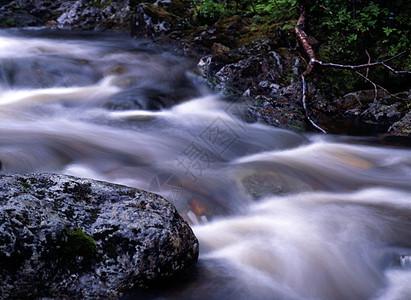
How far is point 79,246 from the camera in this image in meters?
2.15

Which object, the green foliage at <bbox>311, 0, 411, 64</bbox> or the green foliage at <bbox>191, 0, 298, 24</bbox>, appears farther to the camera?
the green foliage at <bbox>191, 0, 298, 24</bbox>

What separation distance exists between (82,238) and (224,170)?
9.30ft

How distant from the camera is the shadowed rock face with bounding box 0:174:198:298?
1.97m

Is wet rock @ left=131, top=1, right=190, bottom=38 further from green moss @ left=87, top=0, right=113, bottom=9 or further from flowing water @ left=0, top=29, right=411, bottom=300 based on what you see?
green moss @ left=87, top=0, right=113, bottom=9

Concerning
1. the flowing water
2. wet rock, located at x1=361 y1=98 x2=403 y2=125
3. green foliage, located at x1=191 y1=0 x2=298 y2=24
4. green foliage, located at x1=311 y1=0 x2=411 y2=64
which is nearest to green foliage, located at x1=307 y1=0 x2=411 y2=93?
green foliage, located at x1=311 y1=0 x2=411 y2=64

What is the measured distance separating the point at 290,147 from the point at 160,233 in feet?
13.1

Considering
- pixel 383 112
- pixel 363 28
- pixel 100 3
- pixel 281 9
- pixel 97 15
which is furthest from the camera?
pixel 100 3

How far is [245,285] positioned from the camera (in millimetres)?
2688

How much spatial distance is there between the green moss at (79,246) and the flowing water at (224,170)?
396 mm

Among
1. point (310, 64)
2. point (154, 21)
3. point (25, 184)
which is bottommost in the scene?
point (25, 184)

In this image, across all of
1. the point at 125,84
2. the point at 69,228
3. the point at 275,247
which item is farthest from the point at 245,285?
the point at 125,84

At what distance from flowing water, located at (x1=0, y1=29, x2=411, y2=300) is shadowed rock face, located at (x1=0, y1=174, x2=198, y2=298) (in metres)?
0.23

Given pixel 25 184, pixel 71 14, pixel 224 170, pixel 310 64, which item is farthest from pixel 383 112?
pixel 71 14

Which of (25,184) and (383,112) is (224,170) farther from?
(383,112)
